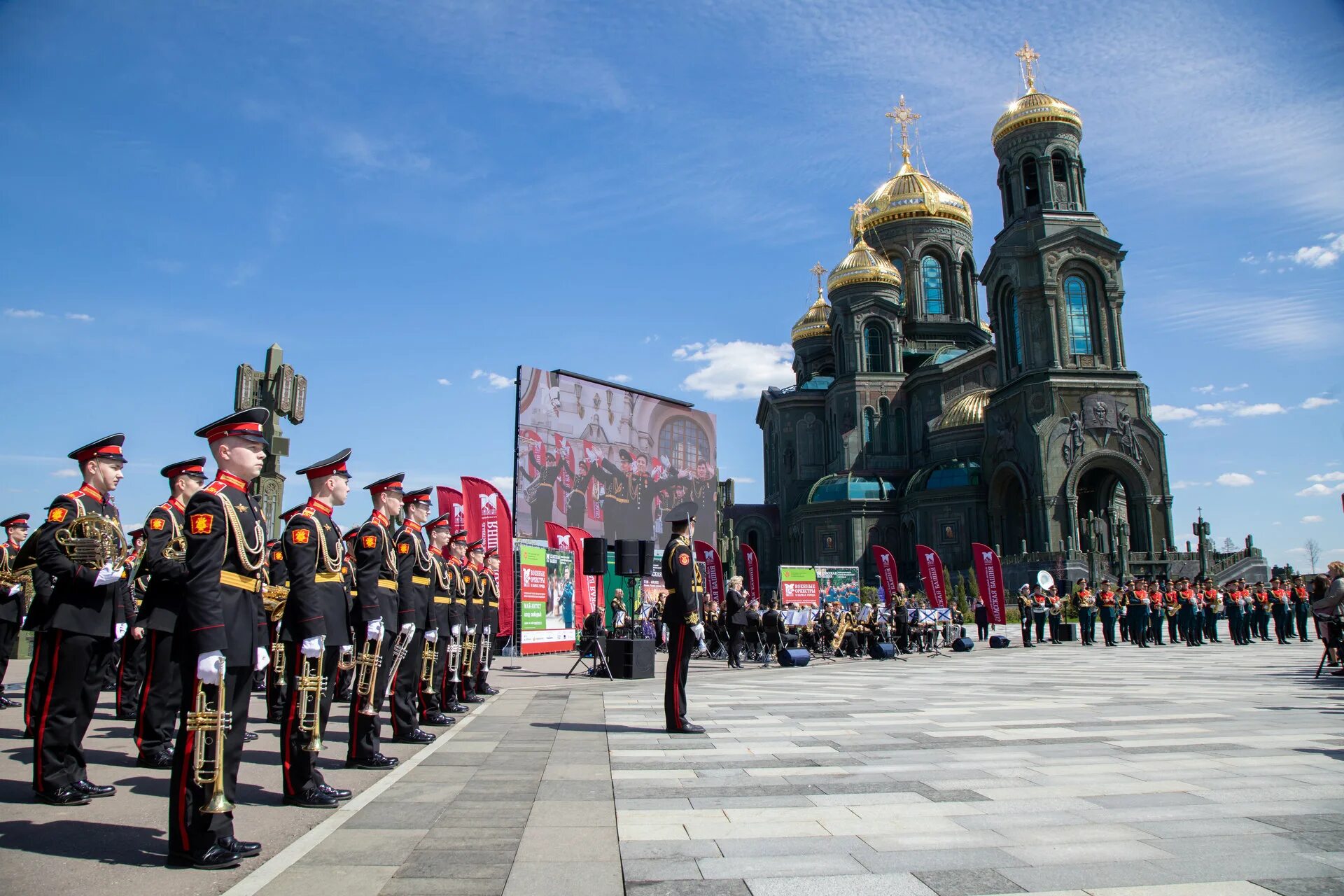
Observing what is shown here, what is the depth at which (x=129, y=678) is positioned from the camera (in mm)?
10148

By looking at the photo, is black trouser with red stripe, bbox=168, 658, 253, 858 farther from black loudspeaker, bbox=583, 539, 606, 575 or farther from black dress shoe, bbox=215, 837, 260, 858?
black loudspeaker, bbox=583, 539, 606, 575

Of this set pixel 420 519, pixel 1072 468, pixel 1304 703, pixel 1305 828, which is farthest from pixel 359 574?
pixel 1072 468

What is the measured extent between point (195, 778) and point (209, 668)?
21.5 inches

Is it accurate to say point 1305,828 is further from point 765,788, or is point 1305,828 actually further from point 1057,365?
point 1057,365

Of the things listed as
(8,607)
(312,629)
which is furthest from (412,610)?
(8,607)

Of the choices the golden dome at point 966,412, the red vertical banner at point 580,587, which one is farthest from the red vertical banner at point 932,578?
the golden dome at point 966,412

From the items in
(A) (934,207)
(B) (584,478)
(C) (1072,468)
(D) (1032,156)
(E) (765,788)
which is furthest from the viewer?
(A) (934,207)

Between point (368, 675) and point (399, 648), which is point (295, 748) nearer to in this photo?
point (368, 675)

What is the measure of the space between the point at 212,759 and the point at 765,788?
3.34 metres

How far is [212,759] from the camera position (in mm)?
4305

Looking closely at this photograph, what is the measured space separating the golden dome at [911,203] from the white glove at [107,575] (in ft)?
219

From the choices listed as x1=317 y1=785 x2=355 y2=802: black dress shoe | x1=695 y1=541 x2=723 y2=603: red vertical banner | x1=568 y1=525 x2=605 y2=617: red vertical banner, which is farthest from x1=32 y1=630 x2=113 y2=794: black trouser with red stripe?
x1=695 y1=541 x2=723 y2=603: red vertical banner

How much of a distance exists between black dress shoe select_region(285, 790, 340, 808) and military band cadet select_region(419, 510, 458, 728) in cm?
330

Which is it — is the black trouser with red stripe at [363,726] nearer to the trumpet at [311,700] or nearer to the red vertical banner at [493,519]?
the trumpet at [311,700]
